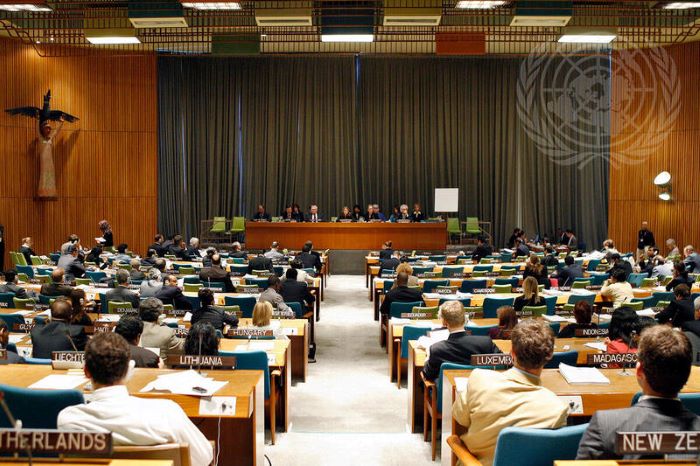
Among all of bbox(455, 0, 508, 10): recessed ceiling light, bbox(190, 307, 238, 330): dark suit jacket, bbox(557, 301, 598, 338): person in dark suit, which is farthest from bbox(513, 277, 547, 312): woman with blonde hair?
bbox(455, 0, 508, 10): recessed ceiling light

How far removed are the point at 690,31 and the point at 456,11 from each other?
19.7ft

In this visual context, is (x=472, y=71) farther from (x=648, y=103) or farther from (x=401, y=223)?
(x=401, y=223)

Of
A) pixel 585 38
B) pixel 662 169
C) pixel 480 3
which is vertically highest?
pixel 480 3

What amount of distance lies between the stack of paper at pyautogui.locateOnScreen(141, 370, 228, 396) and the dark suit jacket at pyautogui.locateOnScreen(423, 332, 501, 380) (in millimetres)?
1901

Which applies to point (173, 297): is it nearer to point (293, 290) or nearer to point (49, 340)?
point (293, 290)

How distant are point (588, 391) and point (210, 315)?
391cm

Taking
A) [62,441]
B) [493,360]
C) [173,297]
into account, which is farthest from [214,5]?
[62,441]

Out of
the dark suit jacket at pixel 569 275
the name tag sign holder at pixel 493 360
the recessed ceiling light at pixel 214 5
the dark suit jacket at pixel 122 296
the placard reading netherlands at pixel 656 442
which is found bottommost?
the dark suit jacket at pixel 569 275

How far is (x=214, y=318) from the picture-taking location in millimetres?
6660

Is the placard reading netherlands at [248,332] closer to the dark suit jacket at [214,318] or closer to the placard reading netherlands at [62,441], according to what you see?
the dark suit jacket at [214,318]

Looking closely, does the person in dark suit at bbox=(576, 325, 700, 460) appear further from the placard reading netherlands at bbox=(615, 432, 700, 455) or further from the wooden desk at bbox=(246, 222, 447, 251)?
the wooden desk at bbox=(246, 222, 447, 251)

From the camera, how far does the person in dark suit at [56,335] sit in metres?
5.52

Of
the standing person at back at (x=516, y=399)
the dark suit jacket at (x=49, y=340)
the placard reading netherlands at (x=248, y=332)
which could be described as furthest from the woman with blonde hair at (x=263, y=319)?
the standing person at back at (x=516, y=399)

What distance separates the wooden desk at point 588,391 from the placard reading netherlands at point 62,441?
191 cm
